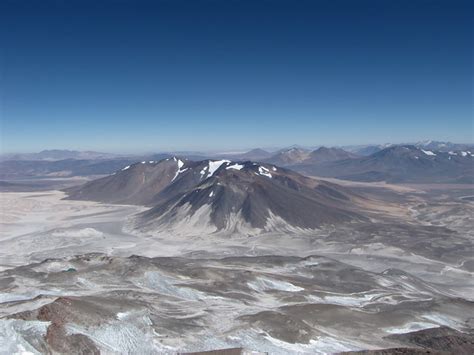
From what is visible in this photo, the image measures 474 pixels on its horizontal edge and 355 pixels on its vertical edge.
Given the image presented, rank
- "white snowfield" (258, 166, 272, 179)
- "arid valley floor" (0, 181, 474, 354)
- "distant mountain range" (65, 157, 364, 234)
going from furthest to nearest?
"white snowfield" (258, 166, 272, 179), "distant mountain range" (65, 157, 364, 234), "arid valley floor" (0, 181, 474, 354)

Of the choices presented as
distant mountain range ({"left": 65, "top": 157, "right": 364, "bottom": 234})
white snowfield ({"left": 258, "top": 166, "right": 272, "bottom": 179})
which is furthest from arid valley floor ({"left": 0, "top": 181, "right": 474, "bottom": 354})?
white snowfield ({"left": 258, "top": 166, "right": 272, "bottom": 179})

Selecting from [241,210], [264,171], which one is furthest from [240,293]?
[264,171]

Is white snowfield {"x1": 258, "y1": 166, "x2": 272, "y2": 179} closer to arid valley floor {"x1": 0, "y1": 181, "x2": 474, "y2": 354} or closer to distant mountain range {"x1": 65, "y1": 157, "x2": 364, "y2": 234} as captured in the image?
distant mountain range {"x1": 65, "y1": 157, "x2": 364, "y2": 234}

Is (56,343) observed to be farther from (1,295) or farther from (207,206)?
(207,206)

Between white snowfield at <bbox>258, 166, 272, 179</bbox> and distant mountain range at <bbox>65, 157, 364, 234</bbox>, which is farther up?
white snowfield at <bbox>258, 166, 272, 179</bbox>

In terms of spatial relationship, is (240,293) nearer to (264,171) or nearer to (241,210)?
(241,210)

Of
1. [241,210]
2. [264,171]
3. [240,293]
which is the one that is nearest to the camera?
[240,293]

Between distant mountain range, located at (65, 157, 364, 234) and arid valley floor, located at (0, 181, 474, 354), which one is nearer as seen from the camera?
arid valley floor, located at (0, 181, 474, 354)

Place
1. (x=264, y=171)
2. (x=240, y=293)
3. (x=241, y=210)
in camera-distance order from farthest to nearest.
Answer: (x=264, y=171), (x=241, y=210), (x=240, y=293)
